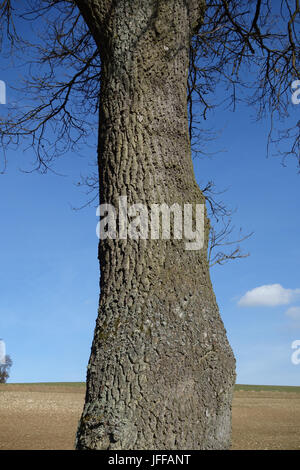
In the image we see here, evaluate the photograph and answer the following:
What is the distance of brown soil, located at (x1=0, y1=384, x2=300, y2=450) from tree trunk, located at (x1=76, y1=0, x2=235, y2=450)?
211 inches

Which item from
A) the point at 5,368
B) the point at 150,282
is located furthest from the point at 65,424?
the point at 5,368

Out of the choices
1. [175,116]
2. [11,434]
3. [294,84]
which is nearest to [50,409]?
[11,434]

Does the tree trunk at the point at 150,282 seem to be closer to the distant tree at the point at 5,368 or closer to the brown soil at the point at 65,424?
the brown soil at the point at 65,424

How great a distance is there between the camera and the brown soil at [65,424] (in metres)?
8.18

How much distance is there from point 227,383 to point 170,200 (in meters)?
1.22

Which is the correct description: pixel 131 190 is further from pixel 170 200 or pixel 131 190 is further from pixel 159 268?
pixel 159 268

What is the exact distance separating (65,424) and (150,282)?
28.2 feet

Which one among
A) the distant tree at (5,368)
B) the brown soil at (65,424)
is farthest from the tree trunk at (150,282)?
the distant tree at (5,368)

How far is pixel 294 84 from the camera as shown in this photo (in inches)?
231

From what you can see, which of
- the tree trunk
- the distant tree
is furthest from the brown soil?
the distant tree

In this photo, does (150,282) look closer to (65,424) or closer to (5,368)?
(65,424)

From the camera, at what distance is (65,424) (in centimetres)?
1009

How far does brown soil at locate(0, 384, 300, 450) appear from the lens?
8180 mm

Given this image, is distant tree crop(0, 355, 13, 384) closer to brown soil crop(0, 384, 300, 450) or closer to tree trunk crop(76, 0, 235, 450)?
brown soil crop(0, 384, 300, 450)
